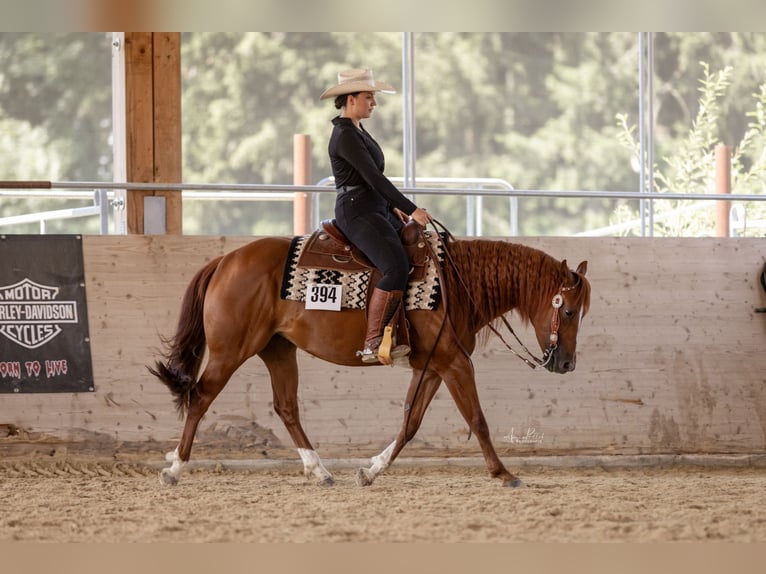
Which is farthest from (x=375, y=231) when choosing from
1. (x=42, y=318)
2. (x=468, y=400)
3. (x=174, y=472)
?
(x=42, y=318)

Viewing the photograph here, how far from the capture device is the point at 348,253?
16.7 ft

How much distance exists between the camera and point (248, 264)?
517 cm

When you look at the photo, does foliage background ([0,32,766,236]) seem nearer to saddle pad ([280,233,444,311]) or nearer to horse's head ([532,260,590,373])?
saddle pad ([280,233,444,311])

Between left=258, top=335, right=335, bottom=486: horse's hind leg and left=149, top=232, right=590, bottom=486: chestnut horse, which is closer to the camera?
left=149, top=232, right=590, bottom=486: chestnut horse

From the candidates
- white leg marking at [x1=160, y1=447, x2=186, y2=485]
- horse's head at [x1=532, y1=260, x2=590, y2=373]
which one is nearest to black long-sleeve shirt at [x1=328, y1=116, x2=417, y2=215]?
horse's head at [x1=532, y1=260, x2=590, y2=373]

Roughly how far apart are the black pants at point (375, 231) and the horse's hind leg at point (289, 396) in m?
0.82

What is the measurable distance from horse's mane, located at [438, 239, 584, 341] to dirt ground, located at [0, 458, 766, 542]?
3.06ft

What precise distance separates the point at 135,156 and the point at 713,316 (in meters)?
3.96

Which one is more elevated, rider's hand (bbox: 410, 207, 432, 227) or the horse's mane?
rider's hand (bbox: 410, 207, 432, 227)

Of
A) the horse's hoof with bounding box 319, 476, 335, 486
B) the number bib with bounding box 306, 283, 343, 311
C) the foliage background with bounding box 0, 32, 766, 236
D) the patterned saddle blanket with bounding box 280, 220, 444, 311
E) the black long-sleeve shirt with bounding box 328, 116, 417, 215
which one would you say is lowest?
the horse's hoof with bounding box 319, 476, 335, 486

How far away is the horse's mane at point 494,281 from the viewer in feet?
16.4

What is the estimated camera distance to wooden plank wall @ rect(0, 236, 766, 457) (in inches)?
239

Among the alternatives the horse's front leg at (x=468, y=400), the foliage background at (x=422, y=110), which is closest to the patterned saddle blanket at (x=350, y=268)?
the horse's front leg at (x=468, y=400)

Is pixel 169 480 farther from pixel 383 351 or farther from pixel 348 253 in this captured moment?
pixel 348 253
